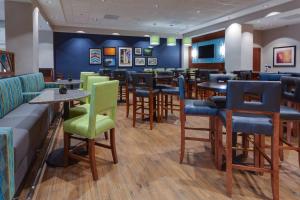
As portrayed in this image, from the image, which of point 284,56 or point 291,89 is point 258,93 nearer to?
point 291,89

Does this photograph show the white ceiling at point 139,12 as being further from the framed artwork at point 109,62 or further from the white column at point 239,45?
the framed artwork at point 109,62

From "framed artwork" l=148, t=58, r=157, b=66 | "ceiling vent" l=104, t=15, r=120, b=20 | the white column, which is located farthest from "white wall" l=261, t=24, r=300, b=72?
→ "ceiling vent" l=104, t=15, r=120, b=20

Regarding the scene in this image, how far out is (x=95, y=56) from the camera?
1250cm

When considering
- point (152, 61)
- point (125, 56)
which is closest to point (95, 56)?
point (125, 56)

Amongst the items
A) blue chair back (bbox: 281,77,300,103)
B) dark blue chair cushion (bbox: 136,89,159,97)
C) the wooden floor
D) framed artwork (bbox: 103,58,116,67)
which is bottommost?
the wooden floor

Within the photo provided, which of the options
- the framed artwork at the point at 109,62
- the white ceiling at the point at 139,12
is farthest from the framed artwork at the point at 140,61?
the white ceiling at the point at 139,12

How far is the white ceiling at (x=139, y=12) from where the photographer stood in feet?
24.2

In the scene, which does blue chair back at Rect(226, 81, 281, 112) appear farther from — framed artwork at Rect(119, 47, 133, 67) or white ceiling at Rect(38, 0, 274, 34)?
framed artwork at Rect(119, 47, 133, 67)

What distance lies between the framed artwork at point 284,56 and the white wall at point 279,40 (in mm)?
137

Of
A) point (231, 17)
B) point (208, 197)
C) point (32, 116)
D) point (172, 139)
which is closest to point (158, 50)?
point (231, 17)

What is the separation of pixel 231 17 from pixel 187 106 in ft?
24.4

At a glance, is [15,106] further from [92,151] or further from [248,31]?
[248,31]

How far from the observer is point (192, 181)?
253cm

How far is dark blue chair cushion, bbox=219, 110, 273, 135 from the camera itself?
7.03 feet
